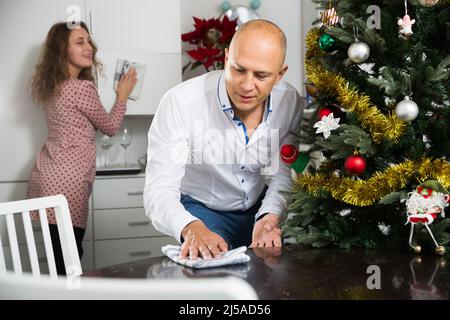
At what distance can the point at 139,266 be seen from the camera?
4.55 feet

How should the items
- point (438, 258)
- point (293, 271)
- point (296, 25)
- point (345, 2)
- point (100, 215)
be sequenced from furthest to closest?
point (296, 25) → point (100, 215) → point (345, 2) → point (438, 258) → point (293, 271)

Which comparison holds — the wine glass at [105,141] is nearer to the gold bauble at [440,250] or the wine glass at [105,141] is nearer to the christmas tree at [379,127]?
the christmas tree at [379,127]

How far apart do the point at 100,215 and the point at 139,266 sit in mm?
2127

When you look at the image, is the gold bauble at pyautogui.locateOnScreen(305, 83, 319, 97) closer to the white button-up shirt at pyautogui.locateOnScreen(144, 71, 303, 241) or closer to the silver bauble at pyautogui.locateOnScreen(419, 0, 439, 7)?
the white button-up shirt at pyautogui.locateOnScreen(144, 71, 303, 241)

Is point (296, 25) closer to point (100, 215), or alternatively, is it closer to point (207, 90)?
point (100, 215)

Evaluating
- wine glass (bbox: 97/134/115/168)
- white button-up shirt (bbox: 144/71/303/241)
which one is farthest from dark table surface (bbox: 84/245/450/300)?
wine glass (bbox: 97/134/115/168)

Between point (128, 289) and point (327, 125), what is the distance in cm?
105

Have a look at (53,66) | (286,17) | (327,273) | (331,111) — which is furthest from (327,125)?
(286,17)

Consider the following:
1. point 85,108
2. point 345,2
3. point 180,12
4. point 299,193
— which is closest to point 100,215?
point 85,108

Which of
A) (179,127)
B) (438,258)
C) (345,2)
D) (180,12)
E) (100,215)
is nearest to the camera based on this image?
(438,258)

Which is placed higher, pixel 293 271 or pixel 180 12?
pixel 180 12

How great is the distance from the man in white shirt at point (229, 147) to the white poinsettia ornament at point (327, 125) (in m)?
0.25

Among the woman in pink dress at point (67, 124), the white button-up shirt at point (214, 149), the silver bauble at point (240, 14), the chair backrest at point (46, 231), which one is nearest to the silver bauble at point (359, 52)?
the white button-up shirt at point (214, 149)

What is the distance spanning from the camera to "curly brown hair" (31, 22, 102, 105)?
3.11m
